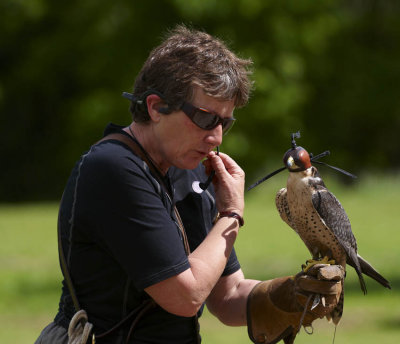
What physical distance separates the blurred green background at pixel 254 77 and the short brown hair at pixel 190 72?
19548 millimetres

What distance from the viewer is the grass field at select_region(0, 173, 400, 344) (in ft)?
29.5

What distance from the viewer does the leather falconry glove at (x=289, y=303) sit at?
3268 mm

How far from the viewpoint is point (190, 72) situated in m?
2.89

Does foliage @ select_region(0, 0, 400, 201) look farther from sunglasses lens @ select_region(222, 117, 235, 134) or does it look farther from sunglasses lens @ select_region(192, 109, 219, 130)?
sunglasses lens @ select_region(192, 109, 219, 130)

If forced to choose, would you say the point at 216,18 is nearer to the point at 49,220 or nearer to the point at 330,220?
the point at 49,220

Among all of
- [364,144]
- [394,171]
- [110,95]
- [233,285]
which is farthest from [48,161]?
[233,285]

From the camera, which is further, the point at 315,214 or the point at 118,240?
the point at 315,214

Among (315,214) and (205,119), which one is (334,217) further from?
(205,119)

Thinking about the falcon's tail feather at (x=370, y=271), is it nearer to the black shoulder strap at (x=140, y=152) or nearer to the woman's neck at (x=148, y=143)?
the black shoulder strap at (x=140, y=152)

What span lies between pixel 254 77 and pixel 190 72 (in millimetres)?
22260


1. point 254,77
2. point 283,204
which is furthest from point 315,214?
point 254,77

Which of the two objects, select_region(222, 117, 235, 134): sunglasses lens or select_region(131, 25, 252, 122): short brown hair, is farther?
select_region(222, 117, 235, 134): sunglasses lens

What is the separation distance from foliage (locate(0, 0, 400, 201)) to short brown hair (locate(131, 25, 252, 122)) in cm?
2563

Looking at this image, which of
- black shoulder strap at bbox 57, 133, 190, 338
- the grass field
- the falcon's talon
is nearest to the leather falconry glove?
the falcon's talon
